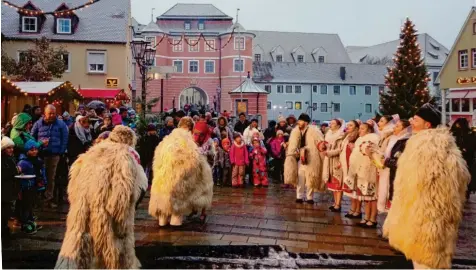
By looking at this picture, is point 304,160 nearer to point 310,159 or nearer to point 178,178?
point 310,159

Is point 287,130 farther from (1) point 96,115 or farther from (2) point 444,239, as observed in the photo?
(2) point 444,239

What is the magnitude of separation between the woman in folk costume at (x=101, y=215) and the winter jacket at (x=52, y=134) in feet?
11.6

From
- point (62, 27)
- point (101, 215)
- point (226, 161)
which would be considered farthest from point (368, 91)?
point (101, 215)

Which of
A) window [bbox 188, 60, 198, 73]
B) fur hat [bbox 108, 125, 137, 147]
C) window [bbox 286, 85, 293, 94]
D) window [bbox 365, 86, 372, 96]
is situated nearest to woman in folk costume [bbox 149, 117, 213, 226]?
fur hat [bbox 108, 125, 137, 147]

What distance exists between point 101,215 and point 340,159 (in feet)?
13.8

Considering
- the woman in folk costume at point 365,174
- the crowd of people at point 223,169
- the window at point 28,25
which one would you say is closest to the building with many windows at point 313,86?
the crowd of people at point 223,169

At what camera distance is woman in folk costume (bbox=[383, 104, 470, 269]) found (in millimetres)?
3488

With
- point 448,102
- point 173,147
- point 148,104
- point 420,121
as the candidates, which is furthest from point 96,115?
point 420,121

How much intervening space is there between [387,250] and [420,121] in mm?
1727

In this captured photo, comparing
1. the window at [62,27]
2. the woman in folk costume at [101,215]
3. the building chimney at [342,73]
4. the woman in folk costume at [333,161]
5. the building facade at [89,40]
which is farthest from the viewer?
the building chimney at [342,73]

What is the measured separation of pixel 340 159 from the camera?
6.99 metres

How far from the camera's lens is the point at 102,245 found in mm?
3443

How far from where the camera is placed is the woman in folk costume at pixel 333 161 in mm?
7230

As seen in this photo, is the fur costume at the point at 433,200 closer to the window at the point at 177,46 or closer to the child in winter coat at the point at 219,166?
the child in winter coat at the point at 219,166
